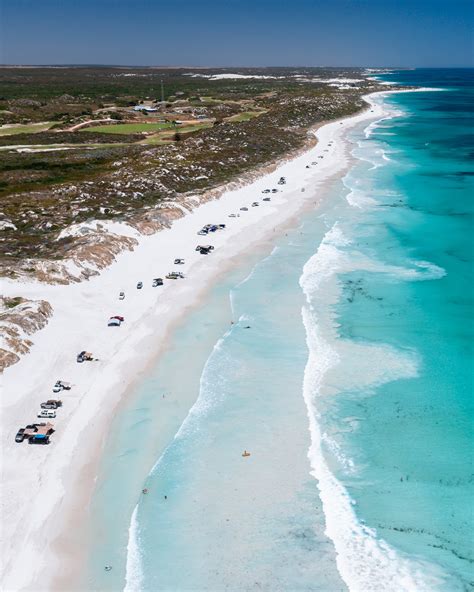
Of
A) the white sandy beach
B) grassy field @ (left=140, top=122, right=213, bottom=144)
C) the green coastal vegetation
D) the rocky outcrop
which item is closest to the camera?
the white sandy beach

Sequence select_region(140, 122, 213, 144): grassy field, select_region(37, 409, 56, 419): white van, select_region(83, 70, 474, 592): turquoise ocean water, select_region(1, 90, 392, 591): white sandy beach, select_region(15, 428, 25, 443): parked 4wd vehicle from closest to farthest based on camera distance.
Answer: select_region(83, 70, 474, 592): turquoise ocean water
select_region(1, 90, 392, 591): white sandy beach
select_region(15, 428, 25, 443): parked 4wd vehicle
select_region(37, 409, 56, 419): white van
select_region(140, 122, 213, 144): grassy field

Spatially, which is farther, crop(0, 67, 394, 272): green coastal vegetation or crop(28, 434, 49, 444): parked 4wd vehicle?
crop(0, 67, 394, 272): green coastal vegetation

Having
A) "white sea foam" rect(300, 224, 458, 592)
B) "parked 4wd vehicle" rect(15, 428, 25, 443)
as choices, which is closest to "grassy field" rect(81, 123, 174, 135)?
"white sea foam" rect(300, 224, 458, 592)

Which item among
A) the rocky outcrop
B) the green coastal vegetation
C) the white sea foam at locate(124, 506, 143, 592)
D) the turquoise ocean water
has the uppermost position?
the green coastal vegetation

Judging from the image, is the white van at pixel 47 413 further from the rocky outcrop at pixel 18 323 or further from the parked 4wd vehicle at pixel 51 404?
the rocky outcrop at pixel 18 323

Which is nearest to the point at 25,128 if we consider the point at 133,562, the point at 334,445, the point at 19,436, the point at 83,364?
the point at 83,364

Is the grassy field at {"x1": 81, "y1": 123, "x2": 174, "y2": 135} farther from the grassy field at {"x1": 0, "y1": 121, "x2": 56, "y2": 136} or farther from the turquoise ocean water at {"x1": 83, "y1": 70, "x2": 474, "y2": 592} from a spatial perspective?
the turquoise ocean water at {"x1": 83, "y1": 70, "x2": 474, "y2": 592}

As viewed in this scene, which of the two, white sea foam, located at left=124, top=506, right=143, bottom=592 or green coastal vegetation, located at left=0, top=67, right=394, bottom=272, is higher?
green coastal vegetation, located at left=0, top=67, right=394, bottom=272

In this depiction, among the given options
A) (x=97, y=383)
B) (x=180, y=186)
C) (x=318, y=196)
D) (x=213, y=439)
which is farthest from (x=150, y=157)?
(x=213, y=439)

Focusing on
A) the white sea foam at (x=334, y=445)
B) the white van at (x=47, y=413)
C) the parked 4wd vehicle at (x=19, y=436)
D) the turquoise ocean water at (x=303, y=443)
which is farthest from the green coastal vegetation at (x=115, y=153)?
the white sea foam at (x=334, y=445)
